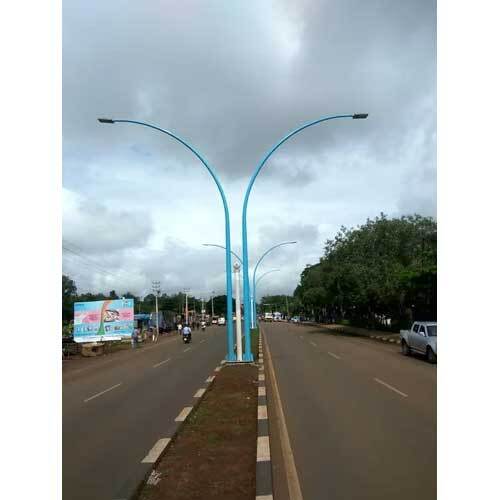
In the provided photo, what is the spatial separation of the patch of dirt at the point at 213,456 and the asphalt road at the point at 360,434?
1.18 feet

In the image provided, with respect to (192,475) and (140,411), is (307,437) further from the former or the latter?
(140,411)

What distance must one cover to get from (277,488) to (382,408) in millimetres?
4658

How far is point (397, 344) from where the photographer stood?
2828cm

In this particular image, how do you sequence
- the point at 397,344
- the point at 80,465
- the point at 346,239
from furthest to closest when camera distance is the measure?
the point at 346,239, the point at 397,344, the point at 80,465

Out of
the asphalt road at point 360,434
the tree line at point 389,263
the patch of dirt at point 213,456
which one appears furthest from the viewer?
the tree line at point 389,263

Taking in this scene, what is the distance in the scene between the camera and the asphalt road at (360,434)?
16.6ft

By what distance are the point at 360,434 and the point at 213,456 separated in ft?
7.67

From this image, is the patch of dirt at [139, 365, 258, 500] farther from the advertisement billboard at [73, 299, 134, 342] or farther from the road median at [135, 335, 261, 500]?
the advertisement billboard at [73, 299, 134, 342]

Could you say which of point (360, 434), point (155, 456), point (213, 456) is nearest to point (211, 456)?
point (213, 456)

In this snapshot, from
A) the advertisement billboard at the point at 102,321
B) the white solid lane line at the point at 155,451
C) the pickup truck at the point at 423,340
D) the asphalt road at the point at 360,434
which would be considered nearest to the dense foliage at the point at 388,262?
the pickup truck at the point at 423,340

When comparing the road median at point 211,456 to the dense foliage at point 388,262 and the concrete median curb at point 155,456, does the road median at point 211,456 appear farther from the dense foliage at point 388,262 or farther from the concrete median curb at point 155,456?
the dense foliage at point 388,262

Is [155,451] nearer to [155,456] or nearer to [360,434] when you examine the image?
[155,456]

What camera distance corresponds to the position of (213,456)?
19.7ft
